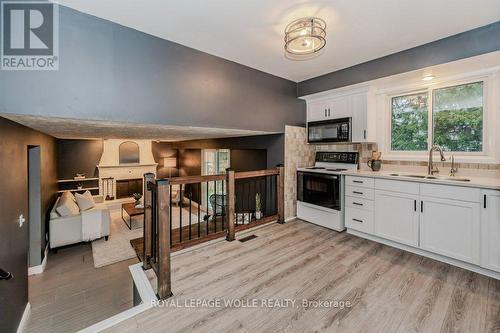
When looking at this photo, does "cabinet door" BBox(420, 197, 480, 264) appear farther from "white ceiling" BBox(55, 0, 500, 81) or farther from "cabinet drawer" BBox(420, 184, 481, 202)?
"white ceiling" BBox(55, 0, 500, 81)

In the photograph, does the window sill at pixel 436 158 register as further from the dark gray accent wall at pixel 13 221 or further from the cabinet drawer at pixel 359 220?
the dark gray accent wall at pixel 13 221

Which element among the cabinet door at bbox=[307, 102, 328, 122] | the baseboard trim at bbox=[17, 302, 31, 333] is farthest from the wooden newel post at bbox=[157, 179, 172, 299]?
Result: the cabinet door at bbox=[307, 102, 328, 122]

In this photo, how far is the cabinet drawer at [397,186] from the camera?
258 centimetres

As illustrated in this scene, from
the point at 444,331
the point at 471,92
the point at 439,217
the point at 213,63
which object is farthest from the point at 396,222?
the point at 213,63

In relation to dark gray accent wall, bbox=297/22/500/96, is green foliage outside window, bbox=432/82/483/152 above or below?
below

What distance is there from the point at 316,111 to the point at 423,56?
5.36 ft

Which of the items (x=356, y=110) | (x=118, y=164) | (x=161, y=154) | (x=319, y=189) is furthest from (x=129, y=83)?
(x=161, y=154)

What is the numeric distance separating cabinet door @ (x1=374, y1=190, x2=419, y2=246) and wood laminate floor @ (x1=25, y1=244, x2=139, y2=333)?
3.44m

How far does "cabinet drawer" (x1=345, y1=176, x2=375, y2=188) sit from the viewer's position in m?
2.97

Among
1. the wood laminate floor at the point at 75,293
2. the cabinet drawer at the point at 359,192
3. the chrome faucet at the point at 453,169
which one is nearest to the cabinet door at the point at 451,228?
the cabinet drawer at the point at 359,192

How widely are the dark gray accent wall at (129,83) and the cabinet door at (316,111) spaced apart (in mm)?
1238

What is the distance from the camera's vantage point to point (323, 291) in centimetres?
196

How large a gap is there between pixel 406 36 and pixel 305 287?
2.86 m

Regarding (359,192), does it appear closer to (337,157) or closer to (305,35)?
(337,157)
